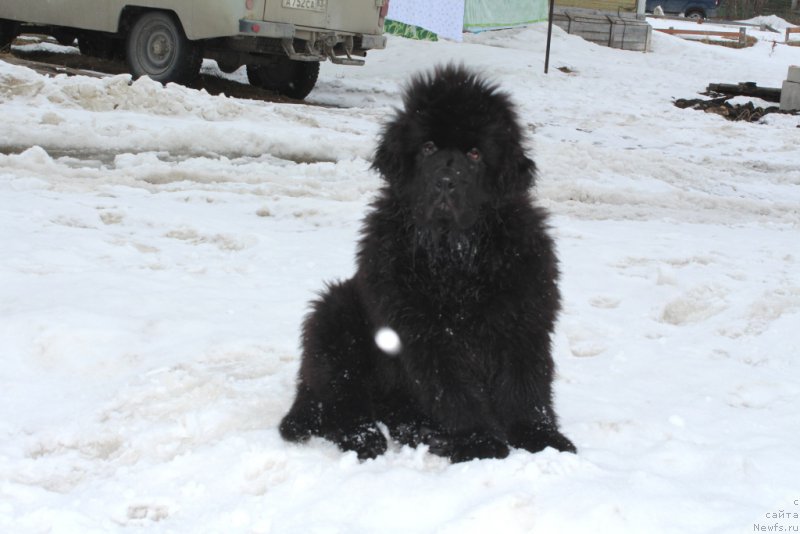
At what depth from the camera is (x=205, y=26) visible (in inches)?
439

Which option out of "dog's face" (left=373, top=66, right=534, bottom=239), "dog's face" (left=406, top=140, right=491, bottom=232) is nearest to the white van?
"dog's face" (left=373, top=66, right=534, bottom=239)

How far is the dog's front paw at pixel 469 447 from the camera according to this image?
3018 mm

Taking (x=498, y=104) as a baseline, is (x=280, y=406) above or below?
below

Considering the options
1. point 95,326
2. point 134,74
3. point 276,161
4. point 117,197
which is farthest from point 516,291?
point 134,74

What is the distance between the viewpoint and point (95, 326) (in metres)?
4.15

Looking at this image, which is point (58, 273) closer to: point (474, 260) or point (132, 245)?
point (132, 245)

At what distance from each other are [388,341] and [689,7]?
44.4 meters

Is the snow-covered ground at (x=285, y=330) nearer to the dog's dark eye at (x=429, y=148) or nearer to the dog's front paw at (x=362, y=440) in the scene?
the dog's front paw at (x=362, y=440)

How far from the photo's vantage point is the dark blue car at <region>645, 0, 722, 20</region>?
43.1 m

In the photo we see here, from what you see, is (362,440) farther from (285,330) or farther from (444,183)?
(285,330)

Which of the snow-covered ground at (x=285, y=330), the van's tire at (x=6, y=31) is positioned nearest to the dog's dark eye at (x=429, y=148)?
the snow-covered ground at (x=285, y=330)

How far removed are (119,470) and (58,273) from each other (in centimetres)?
222

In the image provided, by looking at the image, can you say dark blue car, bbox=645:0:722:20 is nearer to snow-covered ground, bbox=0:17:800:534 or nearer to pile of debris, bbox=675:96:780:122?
pile of debris, bbox=675:96:780:122

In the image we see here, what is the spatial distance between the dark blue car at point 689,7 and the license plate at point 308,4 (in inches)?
1387
